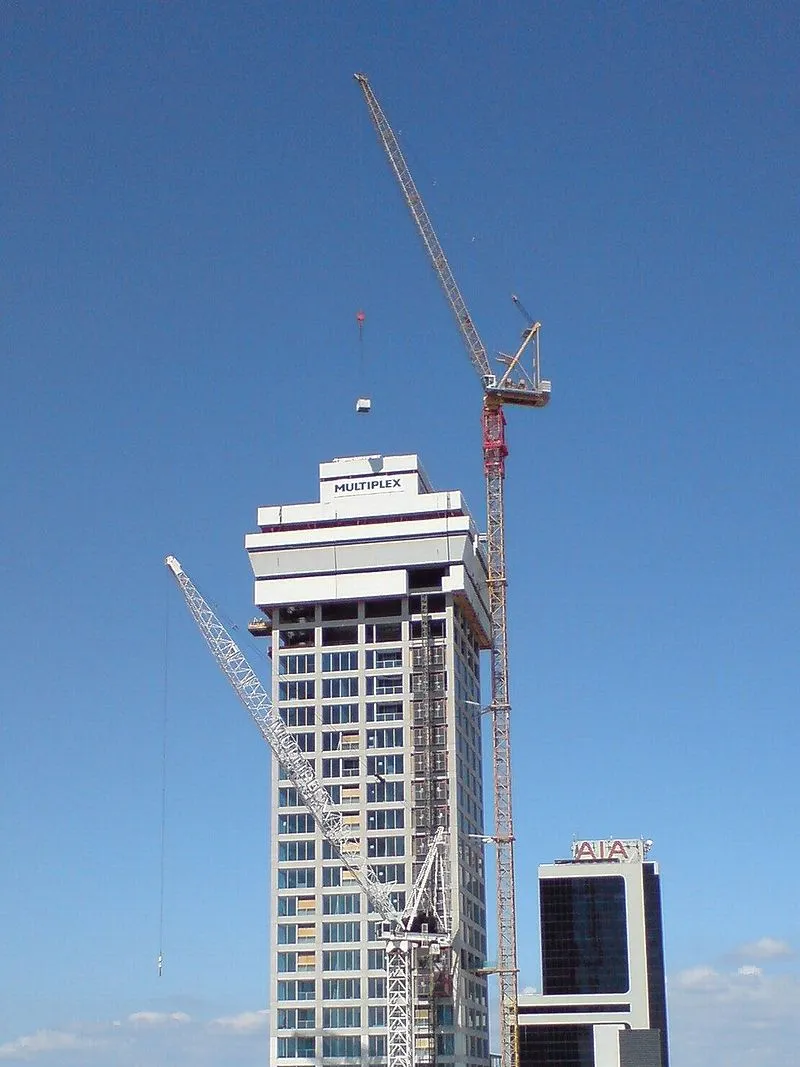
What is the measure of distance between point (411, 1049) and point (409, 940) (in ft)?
44.8

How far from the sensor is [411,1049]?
19738 centimetres

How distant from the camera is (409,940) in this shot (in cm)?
19938

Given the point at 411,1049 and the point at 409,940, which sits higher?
the point at 409,940
